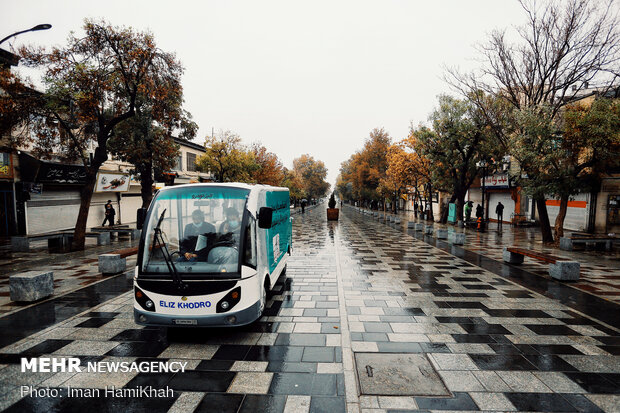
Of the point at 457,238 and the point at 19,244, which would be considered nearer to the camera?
the point at 19,244

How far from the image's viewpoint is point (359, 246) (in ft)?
52.8

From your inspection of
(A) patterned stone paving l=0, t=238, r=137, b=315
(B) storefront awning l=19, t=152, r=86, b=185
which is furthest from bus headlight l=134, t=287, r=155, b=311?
(B) storefront awning l=19, t=152, r=86, b=185

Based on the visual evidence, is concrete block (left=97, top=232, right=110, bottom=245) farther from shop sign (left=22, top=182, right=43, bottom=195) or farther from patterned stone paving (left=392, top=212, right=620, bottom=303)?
patterned stone paving (left=392, top=212, right=620, bottom=303)

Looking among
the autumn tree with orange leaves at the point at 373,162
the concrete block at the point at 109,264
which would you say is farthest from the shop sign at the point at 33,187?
the autumn tree with orange leaves at the point at 373,162

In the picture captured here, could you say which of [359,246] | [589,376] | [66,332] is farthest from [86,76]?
[589,376]

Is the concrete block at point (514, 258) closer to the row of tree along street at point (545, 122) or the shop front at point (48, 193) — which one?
the row of tree along street at point (545, 122)

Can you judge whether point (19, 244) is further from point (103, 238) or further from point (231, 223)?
point (231, 223)

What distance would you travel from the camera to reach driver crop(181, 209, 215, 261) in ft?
18.1

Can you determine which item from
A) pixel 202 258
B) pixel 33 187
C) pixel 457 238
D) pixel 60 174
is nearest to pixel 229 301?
pixel 202 258

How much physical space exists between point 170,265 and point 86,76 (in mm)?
10959

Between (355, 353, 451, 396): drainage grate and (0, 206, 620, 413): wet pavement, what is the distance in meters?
0.02

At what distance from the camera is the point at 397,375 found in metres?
4.40

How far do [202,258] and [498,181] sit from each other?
30.8 m

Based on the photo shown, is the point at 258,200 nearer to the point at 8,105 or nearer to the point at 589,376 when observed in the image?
the point at 589,376
